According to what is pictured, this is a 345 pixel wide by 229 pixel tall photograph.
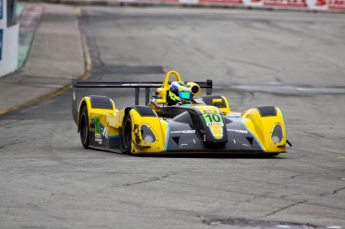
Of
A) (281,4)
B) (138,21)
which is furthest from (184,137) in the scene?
(281,4)

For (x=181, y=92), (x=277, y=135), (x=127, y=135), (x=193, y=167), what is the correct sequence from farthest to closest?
(x=181, y=92)
(x=127, y=135)
(x=277, y=135)
(x=193, y=167)

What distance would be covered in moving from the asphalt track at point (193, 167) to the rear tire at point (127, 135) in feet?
0.70

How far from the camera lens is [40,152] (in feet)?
43.1

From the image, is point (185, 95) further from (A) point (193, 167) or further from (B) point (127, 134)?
(A) point (193, 167)

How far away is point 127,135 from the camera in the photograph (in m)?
12.7

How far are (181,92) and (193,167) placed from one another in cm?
277

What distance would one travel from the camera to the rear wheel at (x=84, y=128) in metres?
14.2

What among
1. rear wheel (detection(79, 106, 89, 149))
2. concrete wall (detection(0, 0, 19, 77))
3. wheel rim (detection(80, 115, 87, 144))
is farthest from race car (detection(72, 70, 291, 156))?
concrete wall (detection(0, 0, 19, 77))

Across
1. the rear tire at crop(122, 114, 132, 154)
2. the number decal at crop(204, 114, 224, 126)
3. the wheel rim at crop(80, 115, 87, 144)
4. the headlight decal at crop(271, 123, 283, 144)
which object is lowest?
the wheel rim at crop(80, 115, 87, 144)

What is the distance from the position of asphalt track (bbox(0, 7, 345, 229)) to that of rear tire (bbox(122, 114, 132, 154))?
0.70ft

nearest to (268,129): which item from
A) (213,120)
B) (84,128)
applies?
(213,120)

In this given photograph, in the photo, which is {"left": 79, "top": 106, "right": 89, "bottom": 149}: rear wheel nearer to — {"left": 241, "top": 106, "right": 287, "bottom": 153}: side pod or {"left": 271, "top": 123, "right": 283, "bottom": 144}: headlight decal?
{"left": 241, "top": 106, "right": 287, "bottom": 153}: side pod

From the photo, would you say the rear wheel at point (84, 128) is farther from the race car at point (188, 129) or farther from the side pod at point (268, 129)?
the side pod at point (268, 129)

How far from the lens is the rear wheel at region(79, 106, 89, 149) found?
14.2 metres
